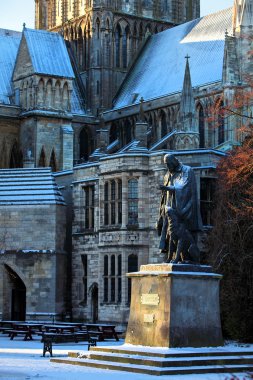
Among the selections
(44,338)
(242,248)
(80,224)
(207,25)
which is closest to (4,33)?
(207,25)

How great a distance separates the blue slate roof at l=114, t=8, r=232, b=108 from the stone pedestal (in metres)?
39.2

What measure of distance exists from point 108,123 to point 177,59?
6.83 m

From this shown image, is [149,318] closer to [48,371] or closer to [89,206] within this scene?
[48,371]

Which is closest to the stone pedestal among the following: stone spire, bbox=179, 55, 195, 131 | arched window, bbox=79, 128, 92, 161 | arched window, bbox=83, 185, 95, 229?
arched window, bbox=83, 185, 95, 229

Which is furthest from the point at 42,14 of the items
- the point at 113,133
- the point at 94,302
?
the point at 94,302

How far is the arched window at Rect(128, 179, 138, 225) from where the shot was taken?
1741 inches

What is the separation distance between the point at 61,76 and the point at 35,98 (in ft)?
8.27

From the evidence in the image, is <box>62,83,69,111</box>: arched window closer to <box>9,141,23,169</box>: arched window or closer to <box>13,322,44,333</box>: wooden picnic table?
<box>9,141,23,169</box>: arched window

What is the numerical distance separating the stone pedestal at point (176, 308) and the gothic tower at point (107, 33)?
49.7 metres

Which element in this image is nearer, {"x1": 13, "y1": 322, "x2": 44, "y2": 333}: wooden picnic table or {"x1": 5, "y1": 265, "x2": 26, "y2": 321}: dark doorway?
{"x1": 13, "y1": 322, "x2": 44, "y2": 333}: wooden picnic table

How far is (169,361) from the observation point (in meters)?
22.7

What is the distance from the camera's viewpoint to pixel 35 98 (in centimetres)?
6612

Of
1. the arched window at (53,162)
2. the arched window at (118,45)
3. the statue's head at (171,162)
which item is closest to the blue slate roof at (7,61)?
the arched window at (53,162)

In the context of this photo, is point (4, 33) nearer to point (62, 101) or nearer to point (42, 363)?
point (62, 101)
